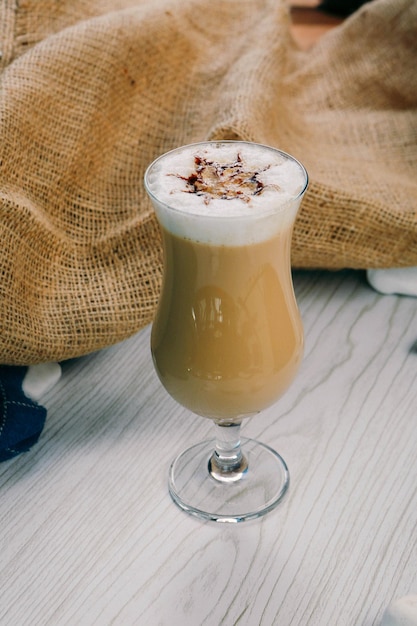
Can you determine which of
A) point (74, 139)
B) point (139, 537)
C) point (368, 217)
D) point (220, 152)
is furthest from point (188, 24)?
point (139, 537)

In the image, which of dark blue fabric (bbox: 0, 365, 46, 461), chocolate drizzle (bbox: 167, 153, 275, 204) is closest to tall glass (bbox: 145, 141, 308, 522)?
chocolate drizzle (bbox: 167, 153, 275, 204)

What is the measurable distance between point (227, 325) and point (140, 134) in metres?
0.53

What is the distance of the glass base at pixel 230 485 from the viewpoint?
0.90 metres

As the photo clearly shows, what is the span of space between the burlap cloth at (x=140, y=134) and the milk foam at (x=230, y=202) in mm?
273

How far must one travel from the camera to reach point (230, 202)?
0.75 m

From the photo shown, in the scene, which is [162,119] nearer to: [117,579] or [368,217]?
[368,217]

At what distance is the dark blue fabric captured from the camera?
939 mm

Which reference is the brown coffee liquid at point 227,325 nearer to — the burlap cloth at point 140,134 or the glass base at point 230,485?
the glass base at point 230,485

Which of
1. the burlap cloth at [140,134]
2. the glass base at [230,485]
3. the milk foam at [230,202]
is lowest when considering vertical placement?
the glass base at [230,485]

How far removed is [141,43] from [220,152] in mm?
494

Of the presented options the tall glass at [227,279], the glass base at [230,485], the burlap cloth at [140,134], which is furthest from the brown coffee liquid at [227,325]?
the burlap cloth at [140,134]

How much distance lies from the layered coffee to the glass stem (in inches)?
3.3

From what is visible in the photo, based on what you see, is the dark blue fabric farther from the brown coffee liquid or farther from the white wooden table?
the brown coffee liquid

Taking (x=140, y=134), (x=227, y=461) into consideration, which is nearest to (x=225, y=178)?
(x=227, y=461)
